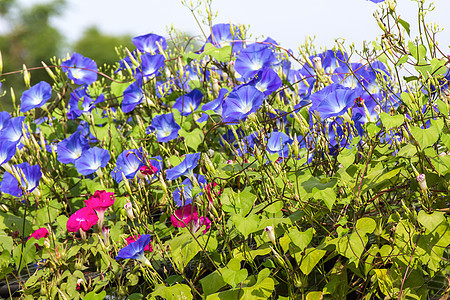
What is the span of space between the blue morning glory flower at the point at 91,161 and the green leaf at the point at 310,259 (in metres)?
1.02

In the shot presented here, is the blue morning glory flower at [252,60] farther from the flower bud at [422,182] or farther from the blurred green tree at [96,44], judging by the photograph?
the blurred green tree at [96,44]

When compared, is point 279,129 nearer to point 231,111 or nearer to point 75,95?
point 231,111

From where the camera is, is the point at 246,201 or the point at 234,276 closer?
the point at 234,276

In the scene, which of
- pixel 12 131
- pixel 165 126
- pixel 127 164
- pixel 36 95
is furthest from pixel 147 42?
pixel 127 164

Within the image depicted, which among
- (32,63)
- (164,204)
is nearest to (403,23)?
(164,204)

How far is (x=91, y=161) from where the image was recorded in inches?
79.8

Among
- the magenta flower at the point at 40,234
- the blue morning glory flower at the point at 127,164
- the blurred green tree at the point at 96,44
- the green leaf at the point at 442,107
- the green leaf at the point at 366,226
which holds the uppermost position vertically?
the blurred green tree at the point at 96,44

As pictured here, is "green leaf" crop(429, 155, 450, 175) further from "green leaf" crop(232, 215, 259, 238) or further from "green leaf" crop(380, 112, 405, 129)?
"green leaf" crop(232, 215, 259, 238)

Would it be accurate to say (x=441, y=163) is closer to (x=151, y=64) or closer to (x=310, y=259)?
(x=310, y=259)

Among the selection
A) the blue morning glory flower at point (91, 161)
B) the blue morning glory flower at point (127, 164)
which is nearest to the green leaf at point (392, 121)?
the blue morning glory flower at point (127, 164)

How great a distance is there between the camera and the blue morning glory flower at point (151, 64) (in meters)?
2.24

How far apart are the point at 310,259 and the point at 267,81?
0.67 metres

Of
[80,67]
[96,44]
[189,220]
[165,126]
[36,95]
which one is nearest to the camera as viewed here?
[189,220]

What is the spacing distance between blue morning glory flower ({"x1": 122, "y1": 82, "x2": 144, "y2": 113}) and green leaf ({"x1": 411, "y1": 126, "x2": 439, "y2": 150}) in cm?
138
